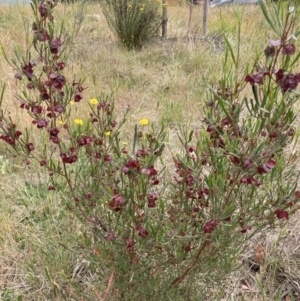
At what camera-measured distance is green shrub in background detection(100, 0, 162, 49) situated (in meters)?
5.46

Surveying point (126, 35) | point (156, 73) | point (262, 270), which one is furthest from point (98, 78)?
point (262, 270)

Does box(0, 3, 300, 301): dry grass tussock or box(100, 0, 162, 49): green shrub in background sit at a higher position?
box(100, 0, 162, 49): green shrub in background

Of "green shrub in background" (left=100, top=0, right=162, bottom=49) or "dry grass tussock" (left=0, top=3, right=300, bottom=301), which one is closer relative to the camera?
"dry grass tussock" (left=0, top=3, right=300, bottom=301)

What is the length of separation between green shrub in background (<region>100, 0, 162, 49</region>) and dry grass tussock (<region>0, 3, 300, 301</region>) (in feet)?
0.56

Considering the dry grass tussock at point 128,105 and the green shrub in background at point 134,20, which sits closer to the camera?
the dry grass tussock at point 128,105

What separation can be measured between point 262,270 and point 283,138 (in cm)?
107

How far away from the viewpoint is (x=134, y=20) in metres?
5.50

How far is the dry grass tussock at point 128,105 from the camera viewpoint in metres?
1.80

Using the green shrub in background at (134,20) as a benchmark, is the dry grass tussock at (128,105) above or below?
below

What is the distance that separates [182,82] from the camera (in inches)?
161

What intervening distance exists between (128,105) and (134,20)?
13.9ft

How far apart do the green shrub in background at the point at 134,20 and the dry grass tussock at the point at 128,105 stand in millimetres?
170

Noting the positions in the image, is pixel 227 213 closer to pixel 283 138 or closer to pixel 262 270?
pixel 283 138

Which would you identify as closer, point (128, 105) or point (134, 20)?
point (128, 105)
